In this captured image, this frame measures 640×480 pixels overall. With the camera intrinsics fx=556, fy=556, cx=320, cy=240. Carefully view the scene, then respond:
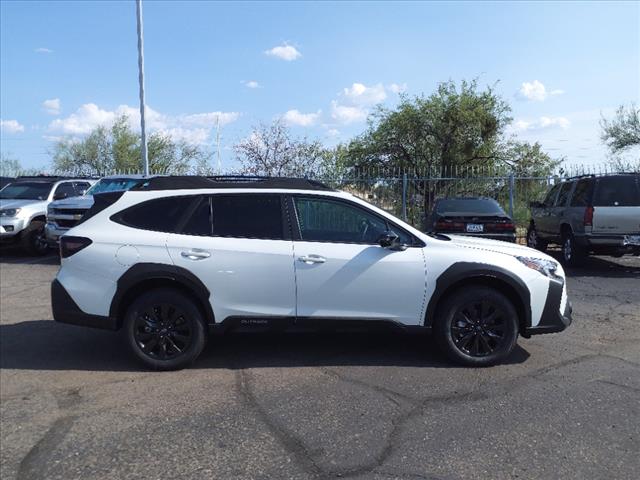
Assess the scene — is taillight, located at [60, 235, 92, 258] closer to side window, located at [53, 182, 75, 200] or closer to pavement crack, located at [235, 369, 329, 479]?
pavement crack, located at [235, 369, 329, 479]

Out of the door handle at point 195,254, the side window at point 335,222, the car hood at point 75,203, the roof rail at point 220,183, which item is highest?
the roof rail at point 220,183

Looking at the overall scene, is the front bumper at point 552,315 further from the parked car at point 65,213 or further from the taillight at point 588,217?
the parked car at point 65,213

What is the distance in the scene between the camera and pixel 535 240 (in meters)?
14.5

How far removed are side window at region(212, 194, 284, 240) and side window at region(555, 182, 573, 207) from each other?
8.69m

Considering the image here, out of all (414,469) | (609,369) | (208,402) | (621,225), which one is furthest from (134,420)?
(621,225)

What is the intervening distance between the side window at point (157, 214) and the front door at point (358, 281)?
3.74 ft

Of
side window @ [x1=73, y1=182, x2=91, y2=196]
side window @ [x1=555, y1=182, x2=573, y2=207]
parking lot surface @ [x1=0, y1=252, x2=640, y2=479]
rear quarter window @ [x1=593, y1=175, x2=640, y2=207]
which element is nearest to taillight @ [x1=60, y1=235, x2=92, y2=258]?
parking lot surface @ [x1=0, y1=252, x2=640, y2=479]

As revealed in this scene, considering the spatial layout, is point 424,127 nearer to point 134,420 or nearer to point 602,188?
point 602,188

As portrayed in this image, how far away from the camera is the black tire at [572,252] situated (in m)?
11.1

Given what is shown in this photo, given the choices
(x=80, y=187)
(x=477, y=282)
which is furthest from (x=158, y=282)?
(x=80, y=187)

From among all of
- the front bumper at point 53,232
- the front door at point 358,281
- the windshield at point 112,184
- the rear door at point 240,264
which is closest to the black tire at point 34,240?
the front bumper at point 53,232

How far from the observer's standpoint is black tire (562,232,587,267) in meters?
11.1

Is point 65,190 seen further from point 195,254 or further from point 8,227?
point 195,254

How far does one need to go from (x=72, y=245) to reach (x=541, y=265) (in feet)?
14.4
